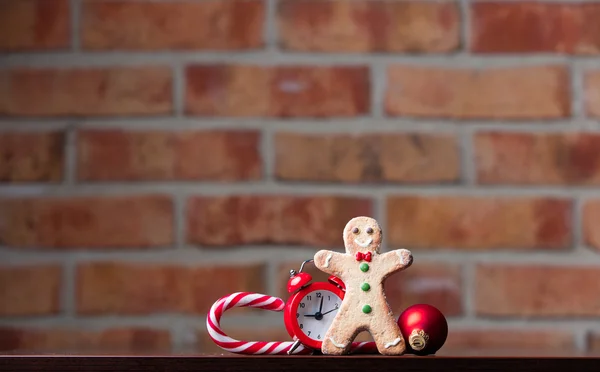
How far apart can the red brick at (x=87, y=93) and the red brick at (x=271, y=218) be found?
0.16 metres

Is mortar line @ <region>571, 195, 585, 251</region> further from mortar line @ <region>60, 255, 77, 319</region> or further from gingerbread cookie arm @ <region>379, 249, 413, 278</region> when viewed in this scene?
mortar line @ <region>60, 255, 77, 319</region>

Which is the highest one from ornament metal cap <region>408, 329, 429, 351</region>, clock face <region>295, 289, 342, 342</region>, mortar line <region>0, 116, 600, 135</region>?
mortar line <region>0, 116, 600, 135</region>

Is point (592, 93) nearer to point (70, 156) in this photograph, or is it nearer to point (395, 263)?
point (395, 263)

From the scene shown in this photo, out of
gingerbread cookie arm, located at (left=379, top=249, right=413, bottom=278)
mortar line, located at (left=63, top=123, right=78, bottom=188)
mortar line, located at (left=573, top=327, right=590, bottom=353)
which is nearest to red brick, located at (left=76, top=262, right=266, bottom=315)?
mortar line, located at (left=63, top=123, right=78, bottom=188)

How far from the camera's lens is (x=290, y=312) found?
34.3 inches

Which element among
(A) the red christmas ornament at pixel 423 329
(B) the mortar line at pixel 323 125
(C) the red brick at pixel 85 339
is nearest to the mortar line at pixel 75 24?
(B) the mortar line at pixel 323 125

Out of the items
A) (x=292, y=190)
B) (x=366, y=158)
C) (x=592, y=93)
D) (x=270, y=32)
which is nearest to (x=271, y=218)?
(x=292, y=190)

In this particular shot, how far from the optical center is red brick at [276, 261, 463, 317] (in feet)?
3.80

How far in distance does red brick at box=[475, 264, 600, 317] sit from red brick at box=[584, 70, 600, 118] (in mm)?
216

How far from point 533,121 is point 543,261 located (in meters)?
0.19

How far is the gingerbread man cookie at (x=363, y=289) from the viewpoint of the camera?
85cm
